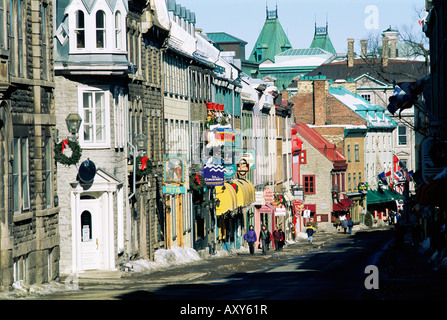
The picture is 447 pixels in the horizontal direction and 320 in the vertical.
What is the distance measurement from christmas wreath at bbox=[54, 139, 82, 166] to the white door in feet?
9.37

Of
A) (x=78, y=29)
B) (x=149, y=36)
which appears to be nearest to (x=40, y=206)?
(x=78, y=29)

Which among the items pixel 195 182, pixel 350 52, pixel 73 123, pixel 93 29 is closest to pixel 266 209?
pixel 195 182

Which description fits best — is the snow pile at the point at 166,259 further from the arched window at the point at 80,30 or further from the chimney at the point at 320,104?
the chimney at the point at 320,104

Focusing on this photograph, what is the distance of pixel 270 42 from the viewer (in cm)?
18462

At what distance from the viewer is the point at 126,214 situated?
31.8 metres

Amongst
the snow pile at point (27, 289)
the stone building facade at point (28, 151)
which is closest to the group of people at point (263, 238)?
the stone building facade at point (28, 151)

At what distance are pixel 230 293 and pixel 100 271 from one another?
9274 mm

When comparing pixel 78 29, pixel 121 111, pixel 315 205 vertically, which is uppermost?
pixel 78 29

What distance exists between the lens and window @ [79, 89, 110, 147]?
2995 centimetres

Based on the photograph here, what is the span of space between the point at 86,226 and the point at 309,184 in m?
58.7

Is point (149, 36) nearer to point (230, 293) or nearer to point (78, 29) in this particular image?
point (78, 29)

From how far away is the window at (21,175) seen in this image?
22203 millimetres

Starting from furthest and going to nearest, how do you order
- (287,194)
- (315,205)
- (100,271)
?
(315,205), (287,194), (100,271)

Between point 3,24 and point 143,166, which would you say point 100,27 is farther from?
point 3,24
